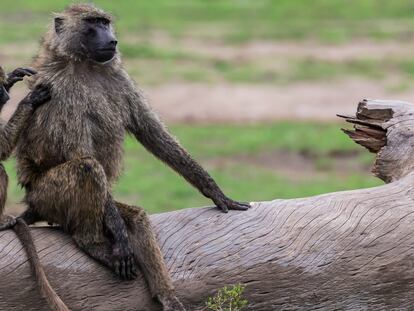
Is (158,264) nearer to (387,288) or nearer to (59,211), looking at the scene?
(59,211)

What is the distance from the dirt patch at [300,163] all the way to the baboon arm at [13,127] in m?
8.13

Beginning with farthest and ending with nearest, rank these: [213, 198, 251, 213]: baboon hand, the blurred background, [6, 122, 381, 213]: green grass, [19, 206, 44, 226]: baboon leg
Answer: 1. the blurred background
2. [6, 122, 381, 213]: green grass
3. [213, 198, 251, 213]: baboon hand
4. [19, 206, 44, 226]: baboon leg

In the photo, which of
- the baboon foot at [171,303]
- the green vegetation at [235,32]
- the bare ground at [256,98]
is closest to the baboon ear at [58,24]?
the baboon foot at [171,303]

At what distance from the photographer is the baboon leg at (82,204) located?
5934mm

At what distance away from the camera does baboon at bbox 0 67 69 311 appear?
5.91m

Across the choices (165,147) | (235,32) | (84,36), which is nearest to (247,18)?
(235,32)

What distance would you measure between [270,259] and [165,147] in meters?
0.98

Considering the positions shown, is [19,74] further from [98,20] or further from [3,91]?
[98,20]

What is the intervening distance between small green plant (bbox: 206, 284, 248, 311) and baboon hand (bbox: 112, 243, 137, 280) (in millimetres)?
460

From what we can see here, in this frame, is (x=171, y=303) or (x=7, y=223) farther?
(x=7, y=223)

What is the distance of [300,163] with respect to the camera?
14.9 metres

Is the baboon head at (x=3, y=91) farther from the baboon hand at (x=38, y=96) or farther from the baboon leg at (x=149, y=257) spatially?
the baboon leg at (x=149, y=257)

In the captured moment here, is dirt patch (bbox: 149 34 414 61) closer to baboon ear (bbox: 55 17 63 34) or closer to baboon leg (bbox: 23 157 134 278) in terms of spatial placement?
baboon ear (bbox: 55 17 63 34)

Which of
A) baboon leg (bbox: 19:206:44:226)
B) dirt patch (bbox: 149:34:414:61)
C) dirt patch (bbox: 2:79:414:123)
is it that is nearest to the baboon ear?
baboon leg (bbox: 19:206:44:226)
